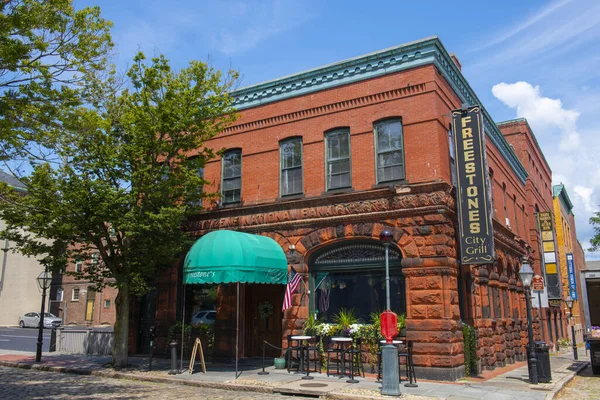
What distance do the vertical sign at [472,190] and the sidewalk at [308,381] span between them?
346 cm

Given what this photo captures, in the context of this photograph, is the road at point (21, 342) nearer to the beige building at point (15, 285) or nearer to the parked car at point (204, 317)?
the parked car at point (204, 317)

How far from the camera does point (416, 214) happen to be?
14.2 meters

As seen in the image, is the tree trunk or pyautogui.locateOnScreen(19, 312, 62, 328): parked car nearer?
the tree trunk

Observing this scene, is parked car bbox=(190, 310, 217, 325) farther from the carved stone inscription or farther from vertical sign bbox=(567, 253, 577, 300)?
vertical sign bbox=(567, 253, 577, 300)

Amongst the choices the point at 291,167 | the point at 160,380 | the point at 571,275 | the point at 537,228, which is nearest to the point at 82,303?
the point at 160,380

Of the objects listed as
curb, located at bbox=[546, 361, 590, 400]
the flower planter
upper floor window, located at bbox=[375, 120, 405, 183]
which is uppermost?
upper floor window, located at bbox=[375, 120, 405, 183]

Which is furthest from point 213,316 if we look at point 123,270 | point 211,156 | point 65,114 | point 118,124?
point 65,114

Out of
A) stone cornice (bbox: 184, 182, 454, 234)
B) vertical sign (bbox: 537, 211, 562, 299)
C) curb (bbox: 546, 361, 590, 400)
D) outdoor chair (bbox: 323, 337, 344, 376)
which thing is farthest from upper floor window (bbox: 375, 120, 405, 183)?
vertical sign (bbox: 537, 211, 562, 299)

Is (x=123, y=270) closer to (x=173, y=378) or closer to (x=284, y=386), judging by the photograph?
(x=173, y=378)

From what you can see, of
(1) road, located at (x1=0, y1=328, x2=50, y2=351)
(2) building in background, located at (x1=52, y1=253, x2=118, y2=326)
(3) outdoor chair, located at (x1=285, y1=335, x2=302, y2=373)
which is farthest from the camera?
(2) building in background, located at (x1=52, y1=253, x2=118, y2=326)

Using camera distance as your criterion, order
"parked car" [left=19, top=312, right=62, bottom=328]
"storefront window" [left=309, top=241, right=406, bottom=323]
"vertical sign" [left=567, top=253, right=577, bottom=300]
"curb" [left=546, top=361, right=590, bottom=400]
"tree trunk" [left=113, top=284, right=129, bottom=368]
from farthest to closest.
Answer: "parked car" [left=19, top=312, right=62, bottom=328] < "vertical sign" [left=567, top=253, right=577, bottom=300] < "tree trunk" [left=113, top=284, right=129, bottom=368] < "storefront window" [left=309, top=241, right=406, bottom=323] < "curb" [left=546, top=361, right=590, bottom=400]

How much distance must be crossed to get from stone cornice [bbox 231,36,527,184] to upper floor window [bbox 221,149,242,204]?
6.09 ft

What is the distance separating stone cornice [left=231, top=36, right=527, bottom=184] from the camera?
49.7 ft

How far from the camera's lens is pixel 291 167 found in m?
17.0
